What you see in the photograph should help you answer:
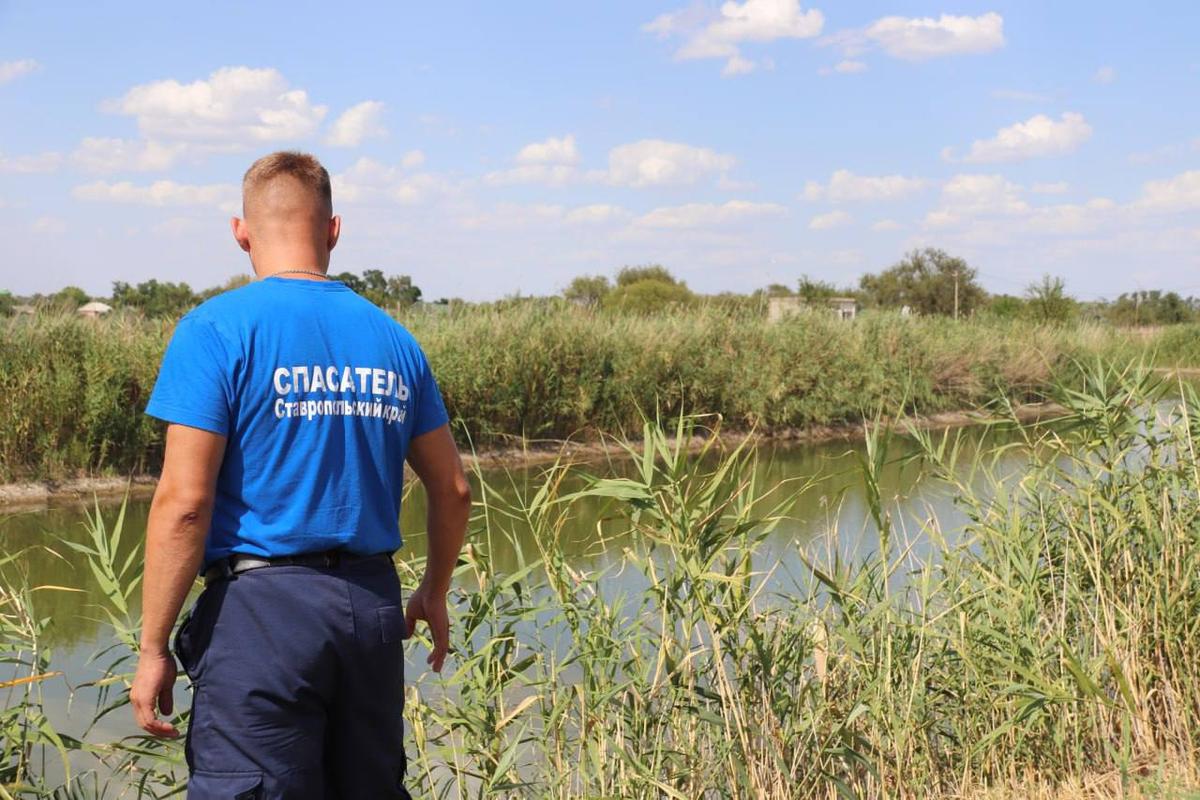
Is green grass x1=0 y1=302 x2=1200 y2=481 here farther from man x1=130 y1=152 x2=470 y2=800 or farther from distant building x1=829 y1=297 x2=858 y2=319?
man x1=130 y1=152 x2=470 y2=800

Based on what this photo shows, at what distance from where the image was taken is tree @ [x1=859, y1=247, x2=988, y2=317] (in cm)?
4247

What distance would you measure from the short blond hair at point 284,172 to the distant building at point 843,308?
1992 centimetres

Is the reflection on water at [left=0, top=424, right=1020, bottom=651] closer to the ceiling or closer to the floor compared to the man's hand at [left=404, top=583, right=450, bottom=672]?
closer to the floor

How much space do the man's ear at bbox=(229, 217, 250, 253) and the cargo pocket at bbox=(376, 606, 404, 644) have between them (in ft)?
2.68

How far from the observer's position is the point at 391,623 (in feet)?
7.84

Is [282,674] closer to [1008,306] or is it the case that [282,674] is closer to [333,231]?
[333,231]

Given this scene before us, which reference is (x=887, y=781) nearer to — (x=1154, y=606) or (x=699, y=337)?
(x=1154, y=606)

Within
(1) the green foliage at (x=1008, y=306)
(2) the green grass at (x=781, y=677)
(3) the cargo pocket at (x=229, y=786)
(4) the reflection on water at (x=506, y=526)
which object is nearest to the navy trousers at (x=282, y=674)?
(3) the cargo pocket at (x=229, y=786)

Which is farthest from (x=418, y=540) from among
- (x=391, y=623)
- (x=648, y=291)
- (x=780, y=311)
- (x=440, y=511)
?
(x=648, y=291)

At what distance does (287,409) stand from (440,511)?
0.53m

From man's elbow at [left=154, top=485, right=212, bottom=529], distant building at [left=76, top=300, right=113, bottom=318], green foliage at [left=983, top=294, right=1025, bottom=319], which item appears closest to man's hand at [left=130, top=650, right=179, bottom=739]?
man's elbow at [left=154, top=485, right=212, bottom=529]

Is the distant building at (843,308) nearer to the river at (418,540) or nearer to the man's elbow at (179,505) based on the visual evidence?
the river at (418,540)

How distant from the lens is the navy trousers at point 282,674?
7.27ft

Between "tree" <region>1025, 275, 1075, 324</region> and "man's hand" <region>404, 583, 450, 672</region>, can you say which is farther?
"tree" <region>1025, 275, 1075, 324</region>
